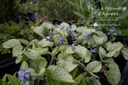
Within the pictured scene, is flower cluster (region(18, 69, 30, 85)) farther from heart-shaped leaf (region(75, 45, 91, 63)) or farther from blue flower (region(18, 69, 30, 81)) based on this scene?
heart-shaped leaf (region(75, 45, 91, 63))

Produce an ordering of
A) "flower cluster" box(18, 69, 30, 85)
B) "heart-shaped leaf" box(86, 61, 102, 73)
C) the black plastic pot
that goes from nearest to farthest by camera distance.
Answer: "flower cluster" box(18, 69, 30, 85) < "heart-shaped leaf" box(86, 61, 102, 73) < the black plastic pot

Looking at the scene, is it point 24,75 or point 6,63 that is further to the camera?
point 6,63

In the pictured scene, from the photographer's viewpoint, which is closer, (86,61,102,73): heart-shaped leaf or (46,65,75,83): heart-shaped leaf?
(46,65,75,83): heart-shaped leaf

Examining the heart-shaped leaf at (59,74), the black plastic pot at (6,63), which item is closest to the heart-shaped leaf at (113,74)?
the heart-shaped leaf at (59,74)

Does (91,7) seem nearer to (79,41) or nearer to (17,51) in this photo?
(79,41)

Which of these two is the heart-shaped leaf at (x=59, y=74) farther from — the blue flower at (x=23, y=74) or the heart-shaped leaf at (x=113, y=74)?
the heart-shaped leaf at (x=113, y=74)

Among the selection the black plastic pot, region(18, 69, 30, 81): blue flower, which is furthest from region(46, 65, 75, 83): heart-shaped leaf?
the black plastic pot

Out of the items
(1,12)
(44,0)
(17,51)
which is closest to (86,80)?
(17,51)

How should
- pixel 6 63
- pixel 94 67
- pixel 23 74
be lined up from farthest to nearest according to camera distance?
pixel 6 63 → pixel 94 67 → pixel 23 74

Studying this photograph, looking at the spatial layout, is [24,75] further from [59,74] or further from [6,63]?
[6,63]

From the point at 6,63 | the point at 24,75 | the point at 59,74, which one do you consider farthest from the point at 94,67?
the point at 6,63

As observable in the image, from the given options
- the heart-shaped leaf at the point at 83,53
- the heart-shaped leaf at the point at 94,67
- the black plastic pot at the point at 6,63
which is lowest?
the black plastic pot at the point at 6,63
